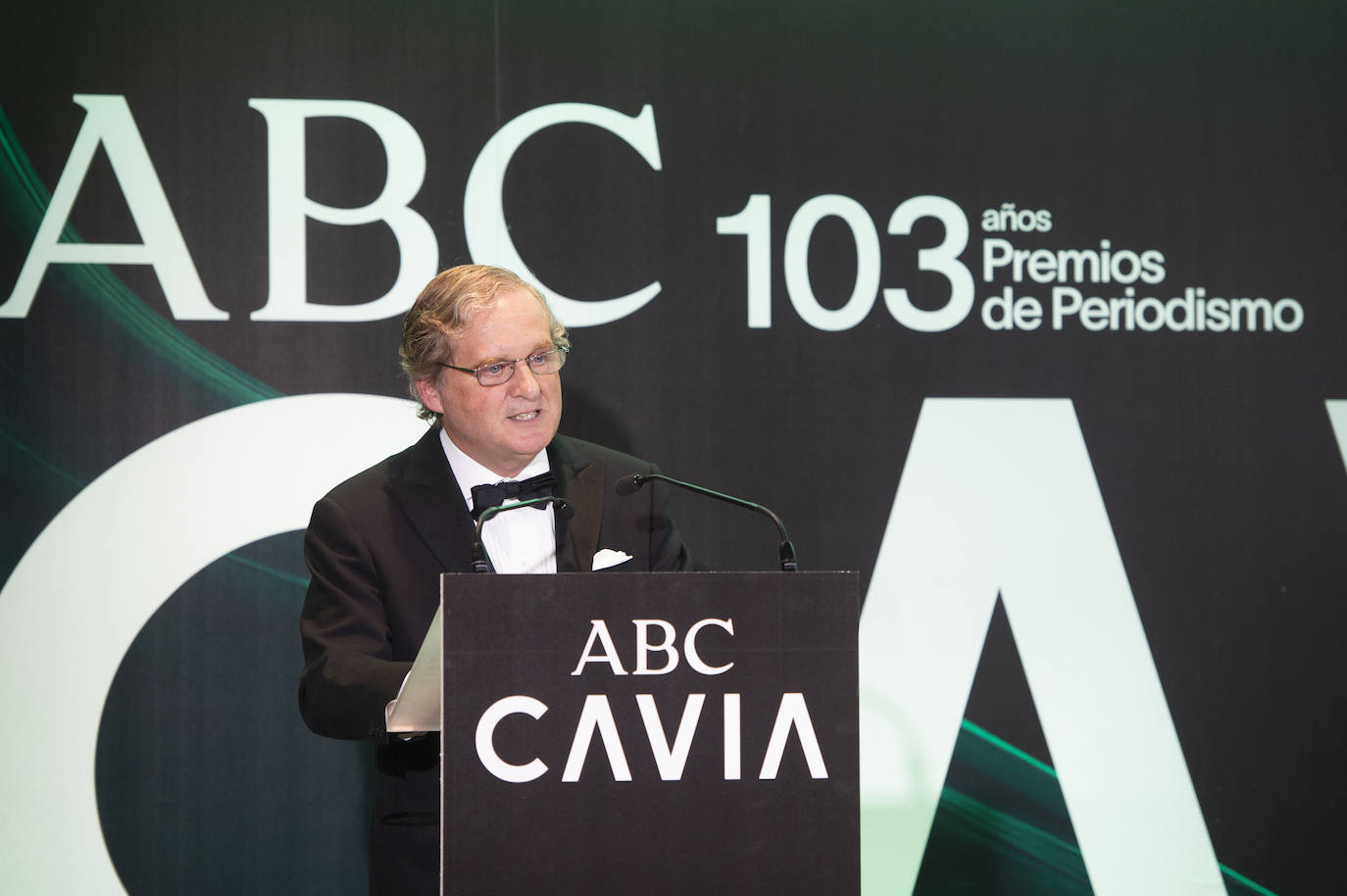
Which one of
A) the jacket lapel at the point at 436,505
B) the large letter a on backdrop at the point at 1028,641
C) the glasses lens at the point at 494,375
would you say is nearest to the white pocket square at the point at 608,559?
the jacket lapel at the point at 436,505

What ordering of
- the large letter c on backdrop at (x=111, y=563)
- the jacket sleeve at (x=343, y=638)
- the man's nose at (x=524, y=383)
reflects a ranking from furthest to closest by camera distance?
the large letter c on backdrop at (x=111, y=563), the man's nose at (x=524, y=383), the jacket sleeve at (x=343, y=638)

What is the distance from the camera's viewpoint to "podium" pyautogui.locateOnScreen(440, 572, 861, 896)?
Answer: 5.04 feet

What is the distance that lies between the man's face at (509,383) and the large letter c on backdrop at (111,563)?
1099mm

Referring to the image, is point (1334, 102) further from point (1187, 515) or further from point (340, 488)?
point (340, 488)

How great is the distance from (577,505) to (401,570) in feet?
1.08

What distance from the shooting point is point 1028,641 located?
11.4ft

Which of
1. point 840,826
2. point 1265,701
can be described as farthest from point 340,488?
point 1265,701

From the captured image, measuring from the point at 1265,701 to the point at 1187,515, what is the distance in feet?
1.78

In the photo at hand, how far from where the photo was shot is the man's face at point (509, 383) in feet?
7.50

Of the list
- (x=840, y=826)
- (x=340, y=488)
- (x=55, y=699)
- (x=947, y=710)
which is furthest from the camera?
(x=947, y=710)

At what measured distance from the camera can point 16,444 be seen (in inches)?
128

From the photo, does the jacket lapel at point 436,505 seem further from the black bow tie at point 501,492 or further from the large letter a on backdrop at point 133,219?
the large letter a on backdrop at point 133,219

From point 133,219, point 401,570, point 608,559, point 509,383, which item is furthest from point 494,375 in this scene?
point 133,219

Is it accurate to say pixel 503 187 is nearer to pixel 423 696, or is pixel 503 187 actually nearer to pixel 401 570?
pixel 401 570
